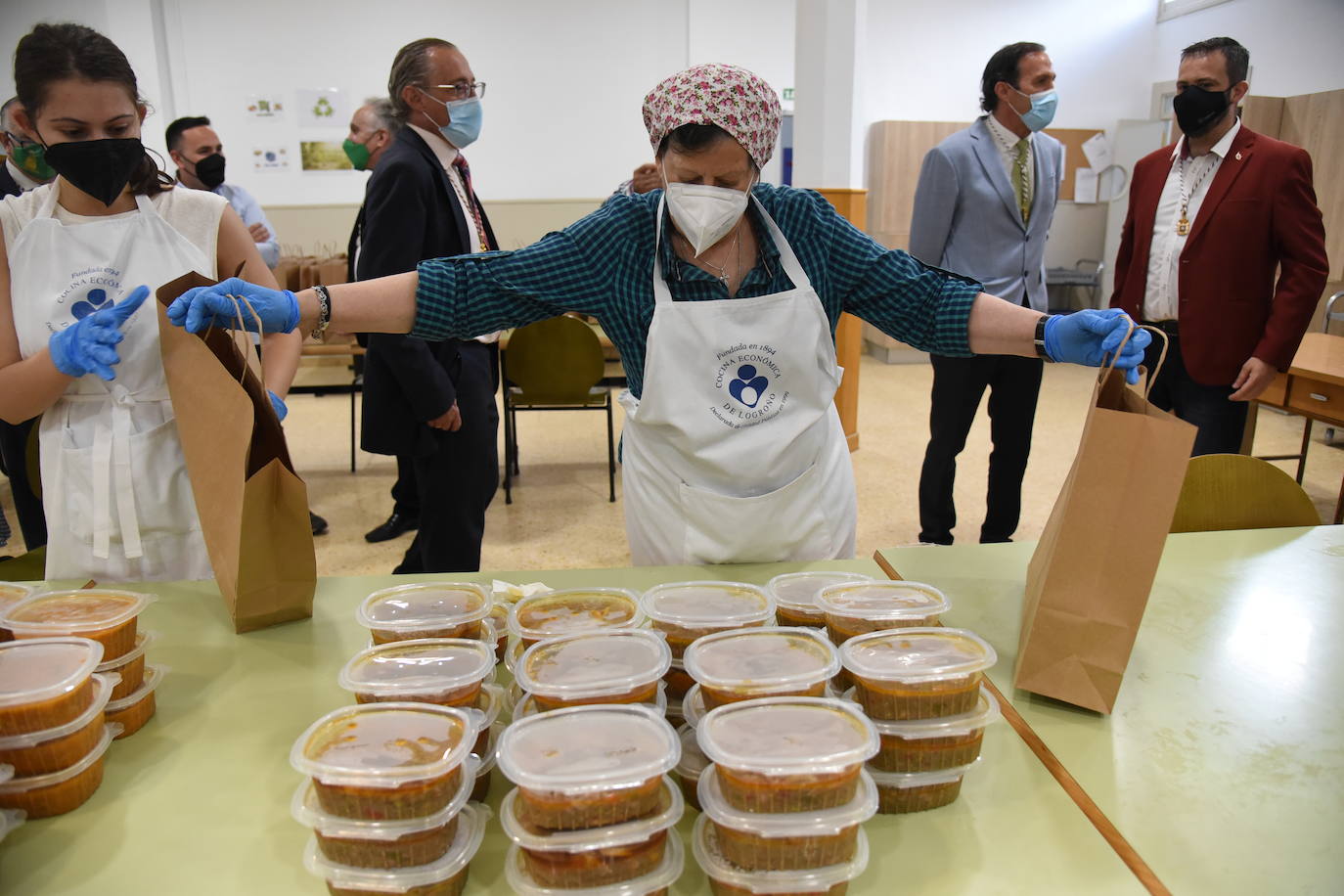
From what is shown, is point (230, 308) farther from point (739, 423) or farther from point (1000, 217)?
point (1000, 217)

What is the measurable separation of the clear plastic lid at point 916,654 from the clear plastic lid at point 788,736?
0.09 metres

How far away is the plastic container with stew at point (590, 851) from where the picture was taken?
2.48ft

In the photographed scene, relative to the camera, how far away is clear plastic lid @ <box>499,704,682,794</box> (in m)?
0.77

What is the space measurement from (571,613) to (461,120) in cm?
185

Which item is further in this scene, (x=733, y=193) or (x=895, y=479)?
(x=895, y=479)

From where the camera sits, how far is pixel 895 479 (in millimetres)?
4617

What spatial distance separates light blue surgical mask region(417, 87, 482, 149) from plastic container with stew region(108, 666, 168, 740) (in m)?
1.81

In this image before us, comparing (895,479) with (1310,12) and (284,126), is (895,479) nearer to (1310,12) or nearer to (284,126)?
(1310,12)

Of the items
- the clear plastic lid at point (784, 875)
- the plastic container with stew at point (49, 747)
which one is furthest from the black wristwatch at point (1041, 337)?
the plastic container with stew at point (49, 747)

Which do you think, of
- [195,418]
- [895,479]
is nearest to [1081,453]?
[195,418]

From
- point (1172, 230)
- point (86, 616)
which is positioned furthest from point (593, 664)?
→ point (1172, 230)

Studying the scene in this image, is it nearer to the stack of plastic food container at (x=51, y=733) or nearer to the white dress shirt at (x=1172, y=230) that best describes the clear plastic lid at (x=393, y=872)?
the stack of plastic food container at (x=51, y=733)

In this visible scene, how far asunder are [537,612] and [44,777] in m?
0.57

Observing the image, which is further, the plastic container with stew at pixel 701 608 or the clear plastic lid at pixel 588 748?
the plastic container with stew at pixel 701 608
